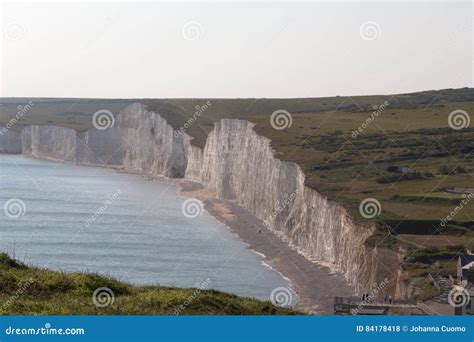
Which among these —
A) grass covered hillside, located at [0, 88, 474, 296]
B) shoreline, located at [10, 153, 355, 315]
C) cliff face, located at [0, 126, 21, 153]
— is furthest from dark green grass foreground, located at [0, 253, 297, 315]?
cliff face, located at [0, 126, 21, 153]

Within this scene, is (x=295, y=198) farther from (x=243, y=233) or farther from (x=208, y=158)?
(x=208, y=158)

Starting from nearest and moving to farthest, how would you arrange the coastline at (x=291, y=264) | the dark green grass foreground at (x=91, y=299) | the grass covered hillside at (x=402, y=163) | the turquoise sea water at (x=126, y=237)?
the dark green grass foreground at (x=91, y=299) → the coastline at (x=291, y=264) → the grass covered hillside at (x=402, y=163) → the turquoise sea water at (x=126, y=237)

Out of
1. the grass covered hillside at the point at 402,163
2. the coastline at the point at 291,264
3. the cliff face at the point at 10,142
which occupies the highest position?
the cliff face at the point at 10,142

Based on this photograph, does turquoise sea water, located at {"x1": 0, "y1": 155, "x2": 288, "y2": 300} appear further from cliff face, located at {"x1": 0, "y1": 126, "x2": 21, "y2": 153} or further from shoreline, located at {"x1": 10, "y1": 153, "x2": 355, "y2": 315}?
cliff face, located at {"x1": 0, "y1": 126, "x2": 21, "y2": 153}

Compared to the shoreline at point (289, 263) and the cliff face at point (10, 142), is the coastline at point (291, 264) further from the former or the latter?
the cliff face at point (10, 142)

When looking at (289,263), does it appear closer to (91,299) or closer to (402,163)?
(402,163)

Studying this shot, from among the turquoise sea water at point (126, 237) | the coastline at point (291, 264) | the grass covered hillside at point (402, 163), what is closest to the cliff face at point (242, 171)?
the coastline at point (291, 264)

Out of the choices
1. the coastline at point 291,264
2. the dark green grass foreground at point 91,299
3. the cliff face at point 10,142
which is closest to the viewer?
the dark green grass foreground at point 91,299

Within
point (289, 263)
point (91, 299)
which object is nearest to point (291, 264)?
point (289, 263)
